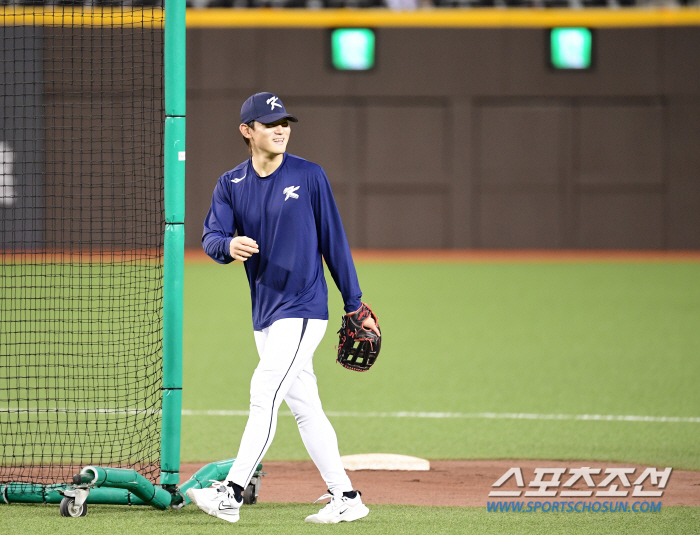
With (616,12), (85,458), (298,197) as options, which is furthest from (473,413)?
(616,12)

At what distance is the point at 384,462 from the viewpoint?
6.77 metres

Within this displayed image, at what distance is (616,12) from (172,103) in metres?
20.2

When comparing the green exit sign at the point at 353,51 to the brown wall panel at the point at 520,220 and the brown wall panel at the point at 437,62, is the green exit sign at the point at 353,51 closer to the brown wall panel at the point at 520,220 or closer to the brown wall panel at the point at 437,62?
the brown wall panel at the point at 437,62

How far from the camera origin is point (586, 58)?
2359 cm

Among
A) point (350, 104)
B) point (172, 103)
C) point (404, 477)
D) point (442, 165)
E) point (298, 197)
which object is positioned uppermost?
point (350, 104)

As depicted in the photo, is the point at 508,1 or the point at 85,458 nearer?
the point at 85,458

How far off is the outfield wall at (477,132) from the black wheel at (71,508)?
19283mm

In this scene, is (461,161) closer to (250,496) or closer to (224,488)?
(250,496)

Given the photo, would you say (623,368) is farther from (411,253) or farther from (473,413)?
(411,253)

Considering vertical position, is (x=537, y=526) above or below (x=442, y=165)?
below

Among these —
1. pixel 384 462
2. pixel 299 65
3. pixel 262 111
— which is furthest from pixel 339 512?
pixel 299 65

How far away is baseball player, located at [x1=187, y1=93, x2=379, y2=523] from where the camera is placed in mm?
4934

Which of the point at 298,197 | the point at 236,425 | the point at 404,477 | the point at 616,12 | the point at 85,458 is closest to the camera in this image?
the point at 298,197

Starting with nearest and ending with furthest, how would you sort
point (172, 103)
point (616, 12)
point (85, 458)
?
point (172, 103)
point (85, 458)
point (616, 12)
